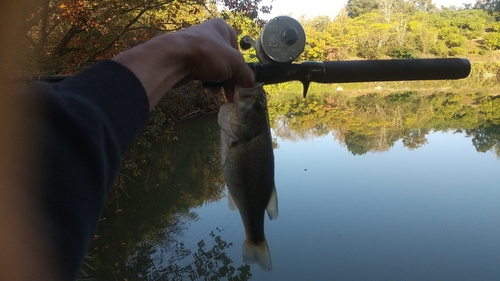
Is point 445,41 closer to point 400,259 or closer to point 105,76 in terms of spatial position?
point 400,259

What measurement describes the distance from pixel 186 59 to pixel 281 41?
45 centimetres

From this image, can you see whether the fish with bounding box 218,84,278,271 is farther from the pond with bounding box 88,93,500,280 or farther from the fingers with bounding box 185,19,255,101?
the pond with bounding box 88,93,500,280

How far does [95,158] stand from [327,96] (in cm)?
1903

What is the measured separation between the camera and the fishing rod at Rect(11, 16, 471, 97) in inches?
Result: 57.7

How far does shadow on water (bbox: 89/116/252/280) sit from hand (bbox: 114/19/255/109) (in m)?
3.86

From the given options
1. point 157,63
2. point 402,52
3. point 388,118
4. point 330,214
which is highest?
point 157,63

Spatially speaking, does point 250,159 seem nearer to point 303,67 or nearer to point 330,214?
point 303,67

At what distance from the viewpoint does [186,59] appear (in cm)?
115

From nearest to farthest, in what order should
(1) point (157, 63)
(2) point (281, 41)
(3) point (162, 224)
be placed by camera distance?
(1) point (157, 63) < (2) point (281, 41) < (3) point (162, 224)

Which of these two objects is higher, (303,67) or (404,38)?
(303,67)

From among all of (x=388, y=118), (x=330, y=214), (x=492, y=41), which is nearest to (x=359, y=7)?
(x=492, y=41)

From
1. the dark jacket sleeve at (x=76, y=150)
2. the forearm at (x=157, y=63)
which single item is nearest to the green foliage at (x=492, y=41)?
the forearm at (x=157, y=63)

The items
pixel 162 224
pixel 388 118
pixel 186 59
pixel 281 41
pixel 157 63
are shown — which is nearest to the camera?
pixel 157 63

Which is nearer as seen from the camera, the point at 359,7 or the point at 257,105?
the point at 257,105
